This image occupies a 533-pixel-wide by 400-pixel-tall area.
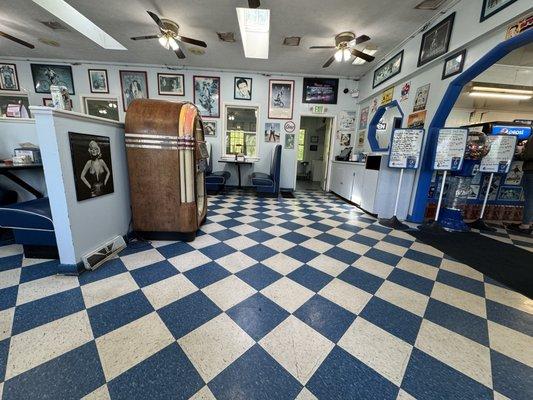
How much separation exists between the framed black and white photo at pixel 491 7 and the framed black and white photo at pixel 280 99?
3.96 meters

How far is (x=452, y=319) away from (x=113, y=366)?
6.98 ft

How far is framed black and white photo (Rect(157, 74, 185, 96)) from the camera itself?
572cm

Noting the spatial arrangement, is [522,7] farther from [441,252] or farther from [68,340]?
[68,340]

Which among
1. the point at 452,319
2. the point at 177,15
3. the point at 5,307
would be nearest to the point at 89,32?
the point at 177,15

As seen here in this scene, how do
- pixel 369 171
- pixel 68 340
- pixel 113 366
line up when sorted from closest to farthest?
pixel 113 366, pixel 68 340, pixel 369 171

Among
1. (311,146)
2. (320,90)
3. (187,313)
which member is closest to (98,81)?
(320,90)

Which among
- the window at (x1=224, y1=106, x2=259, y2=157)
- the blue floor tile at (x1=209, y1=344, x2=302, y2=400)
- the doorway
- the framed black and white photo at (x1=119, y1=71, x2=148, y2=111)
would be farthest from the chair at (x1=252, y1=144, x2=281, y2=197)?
the doorway

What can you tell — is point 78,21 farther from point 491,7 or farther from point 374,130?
point 374,130

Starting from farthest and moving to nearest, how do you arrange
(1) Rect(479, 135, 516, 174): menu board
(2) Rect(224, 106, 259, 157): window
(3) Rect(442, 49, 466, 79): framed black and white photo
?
1. (2) Rect(224, 106, 259, 157): window
2. (1) Rect(479, 135, 516, 174): menu board
3. (3) Rect(442, 49, 466, 79): framed black and white photo

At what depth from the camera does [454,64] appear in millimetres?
3010

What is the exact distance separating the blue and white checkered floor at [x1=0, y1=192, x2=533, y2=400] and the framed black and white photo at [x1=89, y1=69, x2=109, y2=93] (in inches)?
219

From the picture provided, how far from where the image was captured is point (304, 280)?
72.5 inches

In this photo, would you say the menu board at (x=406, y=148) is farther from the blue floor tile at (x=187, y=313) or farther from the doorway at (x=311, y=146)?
the doorway at (x=311, y=146)

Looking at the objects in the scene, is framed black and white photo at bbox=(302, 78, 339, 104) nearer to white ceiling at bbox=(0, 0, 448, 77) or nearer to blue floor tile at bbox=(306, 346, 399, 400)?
white ceiling at bbox=(0, 0, 448, 77)
